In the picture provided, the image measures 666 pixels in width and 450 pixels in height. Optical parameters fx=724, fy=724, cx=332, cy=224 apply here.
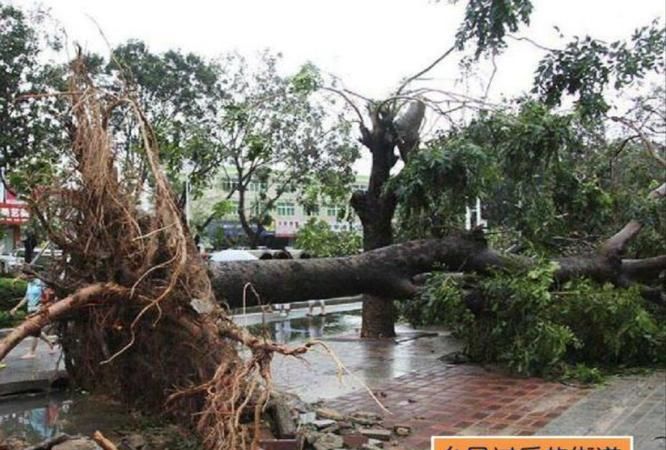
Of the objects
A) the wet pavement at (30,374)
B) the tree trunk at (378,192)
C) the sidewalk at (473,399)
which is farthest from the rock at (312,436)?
the tree trunk at (378,192)

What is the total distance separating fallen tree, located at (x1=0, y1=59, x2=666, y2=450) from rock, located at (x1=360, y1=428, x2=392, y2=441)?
44.9 inches

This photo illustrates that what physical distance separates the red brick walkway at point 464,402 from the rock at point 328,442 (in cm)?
53

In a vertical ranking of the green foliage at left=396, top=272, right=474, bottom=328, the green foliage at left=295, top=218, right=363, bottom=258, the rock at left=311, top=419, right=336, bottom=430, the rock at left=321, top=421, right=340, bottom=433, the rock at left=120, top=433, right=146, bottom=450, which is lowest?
the rock at left=120, top=433, right=146, bottom=450

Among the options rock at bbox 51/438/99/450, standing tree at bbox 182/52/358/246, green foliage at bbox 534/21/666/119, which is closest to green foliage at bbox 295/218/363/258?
standing tree at bbox 182/52/358/246

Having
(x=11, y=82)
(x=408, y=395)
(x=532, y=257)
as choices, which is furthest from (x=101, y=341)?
(x=11, y=82)

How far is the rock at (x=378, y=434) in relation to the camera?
17.8ft

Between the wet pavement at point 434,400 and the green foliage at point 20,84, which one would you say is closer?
the wet pavement at point 434,400

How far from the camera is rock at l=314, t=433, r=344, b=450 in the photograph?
16.5ft

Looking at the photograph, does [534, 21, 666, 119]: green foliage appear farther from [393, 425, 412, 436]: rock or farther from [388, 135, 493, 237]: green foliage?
[393, 425, 412, 436]: rock

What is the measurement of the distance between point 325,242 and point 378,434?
844 cm

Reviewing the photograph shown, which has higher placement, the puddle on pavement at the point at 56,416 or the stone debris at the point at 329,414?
the stone debris at the point at 329,414

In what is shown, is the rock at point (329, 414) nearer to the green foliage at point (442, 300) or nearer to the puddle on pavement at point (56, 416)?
the puddle on pavement at point (56, 416)

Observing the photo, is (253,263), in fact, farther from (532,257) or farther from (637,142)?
(637,142)

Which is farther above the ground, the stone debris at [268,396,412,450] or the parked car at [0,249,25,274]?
the parked car at [0,249,25,274]
